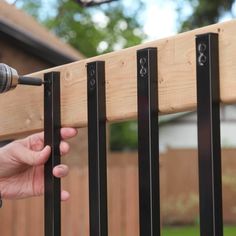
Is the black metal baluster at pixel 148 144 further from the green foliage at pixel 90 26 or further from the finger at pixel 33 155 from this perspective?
the green foliage at pixel 90 26

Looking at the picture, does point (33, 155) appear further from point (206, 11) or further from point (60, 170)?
point (206, 11)

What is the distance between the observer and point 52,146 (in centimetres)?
224

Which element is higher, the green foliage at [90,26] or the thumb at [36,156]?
the green foliage at [90,26]

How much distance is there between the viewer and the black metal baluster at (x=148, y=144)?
71.2 inches

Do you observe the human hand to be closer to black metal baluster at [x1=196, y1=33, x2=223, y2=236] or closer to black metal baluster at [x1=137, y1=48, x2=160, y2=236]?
black metal baluster at [x1=137, y1=48, x2=160, y2=236]

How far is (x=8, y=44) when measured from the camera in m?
7.71

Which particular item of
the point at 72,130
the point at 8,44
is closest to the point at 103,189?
the point at 72,130

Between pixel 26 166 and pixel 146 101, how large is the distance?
31.8 inches

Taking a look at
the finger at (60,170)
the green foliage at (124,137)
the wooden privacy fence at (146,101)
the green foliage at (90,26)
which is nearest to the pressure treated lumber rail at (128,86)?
the wooden privacy fence at (146,101)

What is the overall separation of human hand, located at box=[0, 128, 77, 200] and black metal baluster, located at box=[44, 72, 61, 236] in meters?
0.02

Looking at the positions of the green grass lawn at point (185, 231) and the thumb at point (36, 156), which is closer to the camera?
the thumb at point (36, 156)

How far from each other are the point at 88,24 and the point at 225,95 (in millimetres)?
26491

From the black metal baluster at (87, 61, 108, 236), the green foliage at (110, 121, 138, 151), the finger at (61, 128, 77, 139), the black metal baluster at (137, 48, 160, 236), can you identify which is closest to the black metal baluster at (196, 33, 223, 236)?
the black metal baluster at (137, 48, 160, 236)

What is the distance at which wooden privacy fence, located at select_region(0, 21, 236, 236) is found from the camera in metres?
1.63
